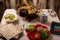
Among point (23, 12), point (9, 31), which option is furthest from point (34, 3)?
point (9, 31)

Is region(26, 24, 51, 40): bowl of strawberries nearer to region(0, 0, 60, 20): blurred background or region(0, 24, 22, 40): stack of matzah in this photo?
region(0, 24, 22, 40): stack of matzah

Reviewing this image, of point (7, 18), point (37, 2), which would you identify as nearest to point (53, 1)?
point (37, 2)

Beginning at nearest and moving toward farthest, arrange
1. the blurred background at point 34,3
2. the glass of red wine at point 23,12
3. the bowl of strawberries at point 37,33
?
the bowl of strawberries at point 37,33
the glass of red wine at point 23,12
the blurred background at point 34,3

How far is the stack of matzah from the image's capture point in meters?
1.46

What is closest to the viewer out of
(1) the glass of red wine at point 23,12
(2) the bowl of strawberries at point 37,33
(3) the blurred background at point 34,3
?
(2) the bowl of strawberries at point 37,33

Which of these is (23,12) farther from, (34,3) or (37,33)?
(34,3)

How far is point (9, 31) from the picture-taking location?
1.51m

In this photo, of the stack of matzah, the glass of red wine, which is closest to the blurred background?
the glass of red wine

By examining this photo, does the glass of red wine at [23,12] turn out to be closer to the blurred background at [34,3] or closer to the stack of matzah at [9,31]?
the stack of matzah at [9,31]

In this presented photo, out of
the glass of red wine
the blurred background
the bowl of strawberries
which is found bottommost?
the bowl of strawberries

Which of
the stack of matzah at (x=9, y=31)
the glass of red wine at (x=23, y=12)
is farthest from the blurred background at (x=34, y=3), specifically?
the stack of matzah at (x=9, y=31)

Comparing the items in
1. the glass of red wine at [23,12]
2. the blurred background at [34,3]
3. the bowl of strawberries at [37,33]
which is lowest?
the bowl of strawberries at [37,33]

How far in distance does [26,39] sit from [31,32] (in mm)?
103

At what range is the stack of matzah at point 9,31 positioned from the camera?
1.46m
